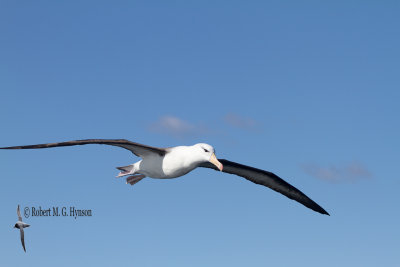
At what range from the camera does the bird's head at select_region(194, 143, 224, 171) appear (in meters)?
14.6

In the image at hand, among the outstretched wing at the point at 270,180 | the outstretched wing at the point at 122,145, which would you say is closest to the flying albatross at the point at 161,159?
the outstretched wing at the point at 122,145

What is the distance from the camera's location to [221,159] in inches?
692

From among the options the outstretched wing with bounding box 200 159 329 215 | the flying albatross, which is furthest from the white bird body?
the outstretched wing with bounding box 200 159 329 215

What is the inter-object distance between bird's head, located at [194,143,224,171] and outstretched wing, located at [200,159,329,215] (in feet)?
9.35

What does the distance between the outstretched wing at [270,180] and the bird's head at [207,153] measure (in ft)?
9.35

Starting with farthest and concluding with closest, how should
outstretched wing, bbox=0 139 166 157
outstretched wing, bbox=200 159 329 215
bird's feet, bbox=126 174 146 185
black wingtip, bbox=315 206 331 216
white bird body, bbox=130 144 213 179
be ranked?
black wingtip, bbox=315 206 331 216 < outstretched wing, bbox=200 159 329 215 < bird's feet, bbox=126 174 146 185 < white bird body, bbox=130 144 213 179 < outstretched wing, bbox=0 139 166 157

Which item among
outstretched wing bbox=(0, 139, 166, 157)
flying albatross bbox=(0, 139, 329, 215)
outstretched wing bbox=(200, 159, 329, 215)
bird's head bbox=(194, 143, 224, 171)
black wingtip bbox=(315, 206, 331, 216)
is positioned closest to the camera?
outstretched wing bbox=(0, 139, 166, 157)

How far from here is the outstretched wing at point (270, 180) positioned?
1809cm

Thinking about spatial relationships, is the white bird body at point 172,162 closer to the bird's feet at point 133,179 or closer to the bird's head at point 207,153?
the bird's head at point 207,153

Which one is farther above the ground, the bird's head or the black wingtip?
the black wingtip

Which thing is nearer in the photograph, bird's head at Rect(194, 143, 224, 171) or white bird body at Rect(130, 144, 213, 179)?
white bird body at Rect(130, 144, 213, 179)

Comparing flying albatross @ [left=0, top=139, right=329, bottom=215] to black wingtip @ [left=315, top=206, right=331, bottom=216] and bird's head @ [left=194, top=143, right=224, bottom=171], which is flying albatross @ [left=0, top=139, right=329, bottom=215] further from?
black wingtip @ [left=315, top=206, right=331, bottom=216]

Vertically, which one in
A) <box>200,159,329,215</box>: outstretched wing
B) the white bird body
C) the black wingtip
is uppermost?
<box>200,159,329,215</box>: outstretched wing

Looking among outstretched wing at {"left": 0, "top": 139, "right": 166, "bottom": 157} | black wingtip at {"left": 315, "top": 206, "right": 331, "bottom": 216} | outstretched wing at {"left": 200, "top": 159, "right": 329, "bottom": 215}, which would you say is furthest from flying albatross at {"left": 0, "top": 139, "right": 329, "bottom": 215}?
black wingtip at {"left": 315, "top": 206, "right": 331, "bottom": 216}
